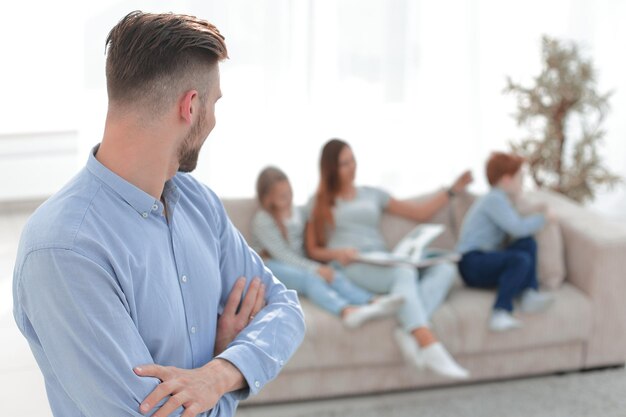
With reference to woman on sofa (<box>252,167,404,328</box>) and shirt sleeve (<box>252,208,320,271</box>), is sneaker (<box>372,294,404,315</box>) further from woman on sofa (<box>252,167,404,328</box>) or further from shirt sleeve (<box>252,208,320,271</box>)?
shirt sleeve (<box>252,208,320,271</box>)

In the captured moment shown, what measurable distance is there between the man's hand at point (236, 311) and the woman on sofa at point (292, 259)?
79.2 inches

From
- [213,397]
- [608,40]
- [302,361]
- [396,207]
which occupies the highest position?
[608,40]

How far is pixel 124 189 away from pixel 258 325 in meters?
0.39

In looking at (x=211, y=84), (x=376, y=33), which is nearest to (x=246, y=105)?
(x=376, y=33)

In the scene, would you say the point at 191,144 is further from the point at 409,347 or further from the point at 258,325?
the point at 409,347

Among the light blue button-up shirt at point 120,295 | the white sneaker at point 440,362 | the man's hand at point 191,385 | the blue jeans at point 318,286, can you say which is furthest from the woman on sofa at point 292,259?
the man's hand at point 191,385

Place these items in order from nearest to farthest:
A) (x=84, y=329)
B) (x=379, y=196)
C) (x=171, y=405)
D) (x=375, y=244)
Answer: (x=84, y=329) < (x=171, y=405) < (x=375, y=244) < (x=379, y=196)

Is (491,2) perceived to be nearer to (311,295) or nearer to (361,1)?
(361,1)

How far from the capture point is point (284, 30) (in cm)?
458

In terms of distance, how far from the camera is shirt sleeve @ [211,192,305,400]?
153 centimetres

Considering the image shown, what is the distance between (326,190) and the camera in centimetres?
409

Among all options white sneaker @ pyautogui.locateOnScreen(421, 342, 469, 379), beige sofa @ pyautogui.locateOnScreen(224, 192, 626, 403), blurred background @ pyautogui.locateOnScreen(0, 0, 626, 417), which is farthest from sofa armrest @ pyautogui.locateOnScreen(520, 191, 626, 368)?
blurred background @ pyautogui.locateOnScreen(0, 0, 626, 417)

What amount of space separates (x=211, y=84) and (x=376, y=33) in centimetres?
348

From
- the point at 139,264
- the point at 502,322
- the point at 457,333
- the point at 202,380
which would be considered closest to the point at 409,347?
the point at 457,333
